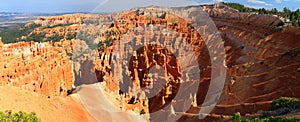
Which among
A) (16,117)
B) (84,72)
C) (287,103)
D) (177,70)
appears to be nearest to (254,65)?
(177,70)

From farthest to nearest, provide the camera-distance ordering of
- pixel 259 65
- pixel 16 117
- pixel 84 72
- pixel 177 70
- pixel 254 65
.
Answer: pixel 177 70 → pixel 84 72 → pixel 254 65 → pixel 259 65 → pixel 16 117

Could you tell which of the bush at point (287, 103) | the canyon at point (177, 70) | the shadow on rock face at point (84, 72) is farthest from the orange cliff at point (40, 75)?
the bush at point (287, 103)

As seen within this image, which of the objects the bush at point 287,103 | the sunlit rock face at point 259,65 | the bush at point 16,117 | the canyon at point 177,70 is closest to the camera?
the bush at point 16,117

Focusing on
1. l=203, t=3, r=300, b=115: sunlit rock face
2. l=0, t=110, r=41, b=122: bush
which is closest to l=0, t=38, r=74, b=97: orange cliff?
l=0, t=110, r=41, b=122: bush

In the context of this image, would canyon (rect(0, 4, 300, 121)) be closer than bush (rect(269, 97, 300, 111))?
No

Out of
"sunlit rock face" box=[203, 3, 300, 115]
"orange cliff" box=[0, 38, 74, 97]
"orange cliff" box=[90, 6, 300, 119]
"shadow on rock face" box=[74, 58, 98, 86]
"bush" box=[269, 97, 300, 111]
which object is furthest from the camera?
"shadow on rock face" box=[74, 58, 98, 86]

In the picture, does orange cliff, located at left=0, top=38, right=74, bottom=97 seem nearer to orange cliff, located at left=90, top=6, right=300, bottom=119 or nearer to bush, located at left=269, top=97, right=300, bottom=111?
orange cliff, located at left=90, top=6, right=300, bottom=119

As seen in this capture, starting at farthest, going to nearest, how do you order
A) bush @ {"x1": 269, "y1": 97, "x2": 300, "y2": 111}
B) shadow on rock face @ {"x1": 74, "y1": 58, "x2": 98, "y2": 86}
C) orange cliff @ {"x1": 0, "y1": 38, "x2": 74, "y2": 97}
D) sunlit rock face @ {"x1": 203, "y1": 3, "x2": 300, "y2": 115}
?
1. shadow on rock face @ {"x1": 74, "y1": 58, "x2": 98, "y2": 86}
2. orange cliff @ {"x1": 0, "y1": 38, "x2": 74, "y2": 97}
3. sunlit rock face @ {"x1": 203, "y1": 3, "x2": 300, "y2": 115}
4. bush @ {"x1": 269, "y1": 97, "x2": 300, "y2": 111}

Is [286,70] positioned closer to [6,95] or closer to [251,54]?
[251,54]

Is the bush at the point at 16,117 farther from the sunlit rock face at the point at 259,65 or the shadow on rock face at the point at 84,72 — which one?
the shadow on rock face at the point at 84,72

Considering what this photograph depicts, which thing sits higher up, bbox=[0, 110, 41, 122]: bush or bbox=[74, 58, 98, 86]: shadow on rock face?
bbox=[0, 110, 41, 122]: bush

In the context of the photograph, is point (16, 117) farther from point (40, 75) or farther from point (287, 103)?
point (40, 75)

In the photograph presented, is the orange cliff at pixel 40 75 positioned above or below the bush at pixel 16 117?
below
